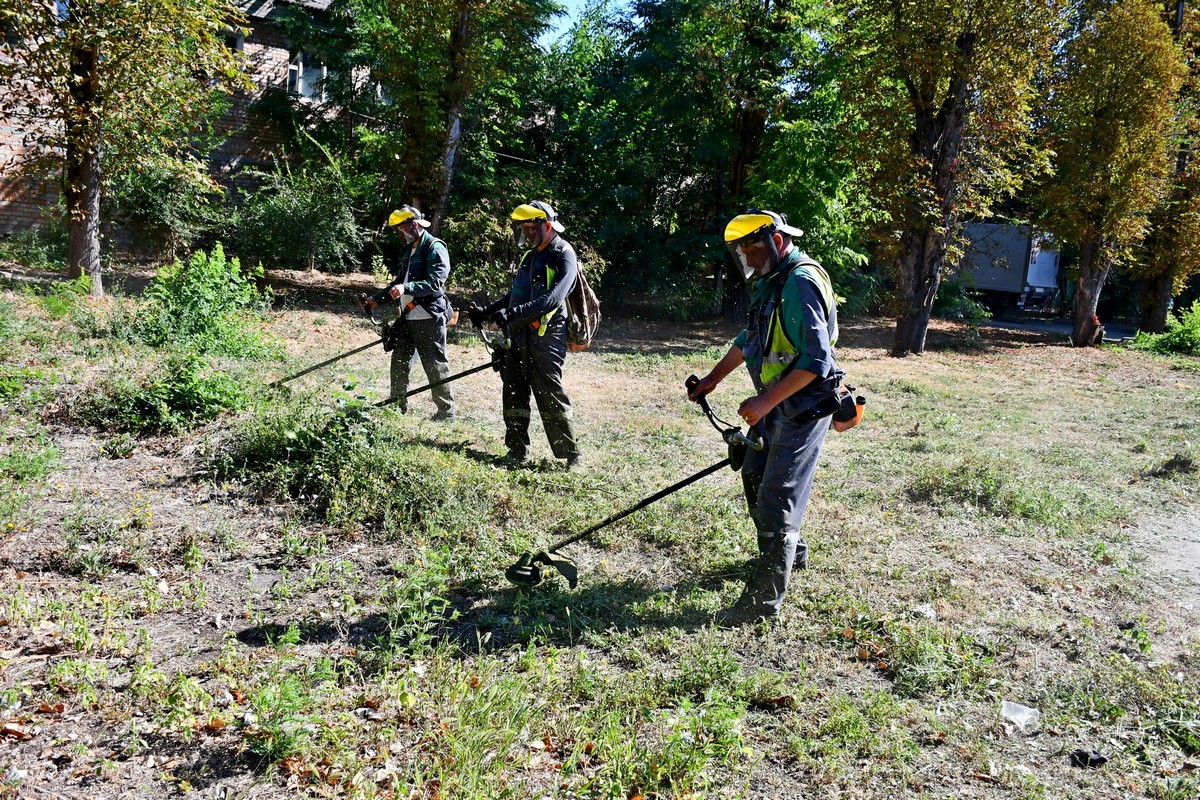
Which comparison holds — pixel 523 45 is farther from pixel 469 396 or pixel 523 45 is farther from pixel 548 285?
pixel 548 285

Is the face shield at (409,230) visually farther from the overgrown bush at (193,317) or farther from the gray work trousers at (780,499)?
the gray work trousers at (780,499)

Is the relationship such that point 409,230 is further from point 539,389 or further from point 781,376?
point 781,376

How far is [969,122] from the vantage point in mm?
16422

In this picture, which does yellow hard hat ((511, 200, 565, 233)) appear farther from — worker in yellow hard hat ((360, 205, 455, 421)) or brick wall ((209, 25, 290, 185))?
brick wall ((209, 25, 290, 185))

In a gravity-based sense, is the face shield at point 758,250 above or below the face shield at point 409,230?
below

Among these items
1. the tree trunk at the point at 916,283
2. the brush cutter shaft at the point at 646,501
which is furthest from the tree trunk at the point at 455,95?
the brush cutter shaft at the point at 646,501

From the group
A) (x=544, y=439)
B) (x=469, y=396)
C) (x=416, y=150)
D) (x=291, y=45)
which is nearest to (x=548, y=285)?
(x=544, y=439)

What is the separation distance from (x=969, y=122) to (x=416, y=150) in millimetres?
11020

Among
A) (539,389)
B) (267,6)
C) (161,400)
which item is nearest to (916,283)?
(539,389)

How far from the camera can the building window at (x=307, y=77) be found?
22.2 metres

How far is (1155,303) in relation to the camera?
2462cm

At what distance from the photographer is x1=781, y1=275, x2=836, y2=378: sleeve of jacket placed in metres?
4.28

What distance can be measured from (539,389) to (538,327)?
1.67 feet

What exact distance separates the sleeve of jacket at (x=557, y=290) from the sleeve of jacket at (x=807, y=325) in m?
2.54
